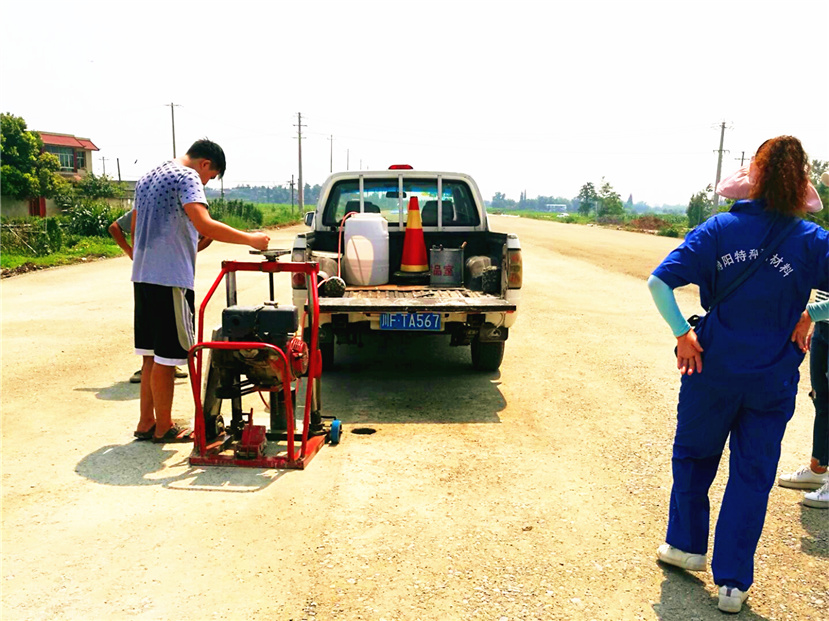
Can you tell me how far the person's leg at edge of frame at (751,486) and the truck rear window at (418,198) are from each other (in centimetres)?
503

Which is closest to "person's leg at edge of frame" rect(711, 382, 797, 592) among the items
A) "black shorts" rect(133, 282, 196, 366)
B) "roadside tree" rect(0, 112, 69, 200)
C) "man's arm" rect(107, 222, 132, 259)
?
"black shorts" rect(133, 282, 196, 366)

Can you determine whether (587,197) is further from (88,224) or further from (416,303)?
(416,303)

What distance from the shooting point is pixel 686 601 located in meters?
3.01

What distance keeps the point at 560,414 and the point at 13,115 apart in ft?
167

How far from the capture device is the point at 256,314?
443 centimetres

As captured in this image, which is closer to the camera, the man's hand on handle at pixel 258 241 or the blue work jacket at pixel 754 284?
the blue work jacket at pixel 754 284

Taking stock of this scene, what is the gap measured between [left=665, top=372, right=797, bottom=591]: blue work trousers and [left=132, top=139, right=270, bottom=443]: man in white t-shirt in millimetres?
2742

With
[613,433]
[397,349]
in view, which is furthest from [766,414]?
[397,349]

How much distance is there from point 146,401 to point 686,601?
3587 millimetres

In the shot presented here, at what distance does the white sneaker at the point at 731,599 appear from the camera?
2.91 meters

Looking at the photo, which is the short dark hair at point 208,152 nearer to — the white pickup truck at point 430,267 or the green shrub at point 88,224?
the white pickup truck at point 430,267

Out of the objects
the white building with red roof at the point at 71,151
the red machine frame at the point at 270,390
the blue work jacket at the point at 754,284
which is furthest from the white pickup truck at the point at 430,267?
the white building with red roof at the point at 71,151

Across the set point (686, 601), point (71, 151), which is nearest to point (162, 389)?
point (686, 601)

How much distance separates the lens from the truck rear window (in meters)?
7.77
